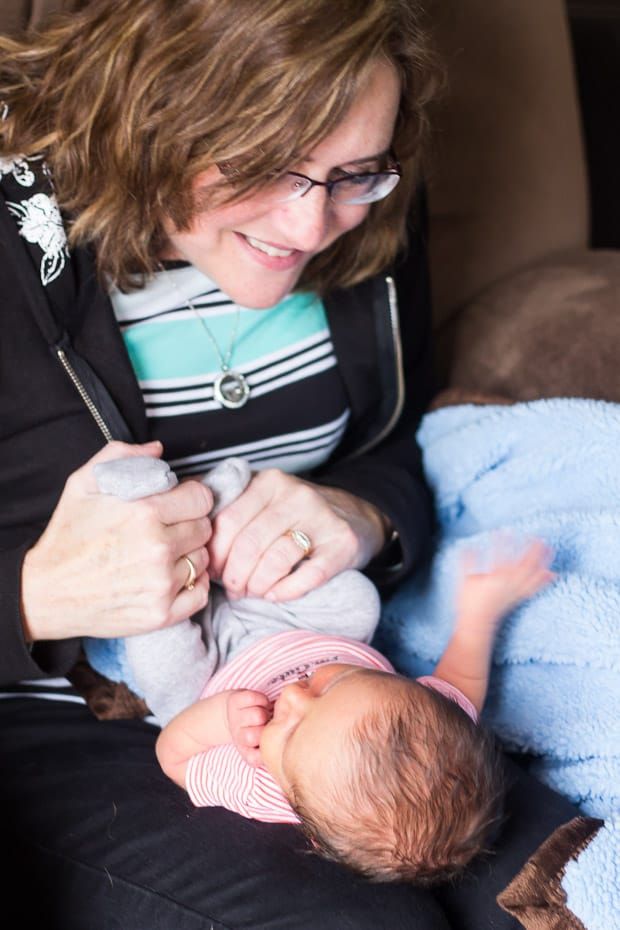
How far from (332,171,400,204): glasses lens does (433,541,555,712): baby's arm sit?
0.43 meters

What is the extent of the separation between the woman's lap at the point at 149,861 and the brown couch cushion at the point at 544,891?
0.08 metres

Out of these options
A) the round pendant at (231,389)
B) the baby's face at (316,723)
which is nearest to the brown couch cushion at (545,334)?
the round pendant at (231,389)

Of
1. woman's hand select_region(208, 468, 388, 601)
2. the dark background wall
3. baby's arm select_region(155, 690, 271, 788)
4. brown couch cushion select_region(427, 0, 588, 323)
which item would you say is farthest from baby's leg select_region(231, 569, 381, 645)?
the dark background wall

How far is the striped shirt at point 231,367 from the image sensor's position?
1.27 meters

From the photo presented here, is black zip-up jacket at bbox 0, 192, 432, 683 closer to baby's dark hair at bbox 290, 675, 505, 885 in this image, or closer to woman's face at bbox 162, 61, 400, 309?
woman's face at bbox 162, 61, 400, 309

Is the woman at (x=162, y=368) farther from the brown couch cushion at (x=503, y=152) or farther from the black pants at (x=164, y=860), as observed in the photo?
the brown couch cushion at (x=503, y=152)

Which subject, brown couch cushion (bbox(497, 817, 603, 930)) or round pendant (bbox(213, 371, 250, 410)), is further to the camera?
round pendant (bbox(213, 371, 250, 410))

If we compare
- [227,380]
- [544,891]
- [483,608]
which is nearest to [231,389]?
[227,380]

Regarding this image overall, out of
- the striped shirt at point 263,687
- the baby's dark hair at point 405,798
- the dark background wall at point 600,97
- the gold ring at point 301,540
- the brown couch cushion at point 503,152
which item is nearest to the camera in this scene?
the baby's dark hair at point 405,798

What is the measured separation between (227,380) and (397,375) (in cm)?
26

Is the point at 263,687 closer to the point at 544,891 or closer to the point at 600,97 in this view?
the point at 544,891

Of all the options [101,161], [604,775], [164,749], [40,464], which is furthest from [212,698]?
[101,161]

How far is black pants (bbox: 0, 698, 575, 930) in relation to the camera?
102cm

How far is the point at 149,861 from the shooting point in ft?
3.49
